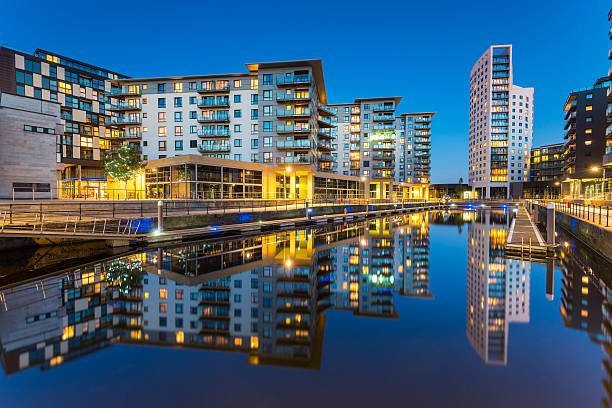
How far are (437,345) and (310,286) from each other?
499 centimetres

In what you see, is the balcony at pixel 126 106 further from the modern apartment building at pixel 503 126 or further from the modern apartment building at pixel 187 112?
the modern apartment building at pixel 503 126

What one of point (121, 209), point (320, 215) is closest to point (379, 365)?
point (121, 209)

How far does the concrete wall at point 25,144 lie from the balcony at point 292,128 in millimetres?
31938

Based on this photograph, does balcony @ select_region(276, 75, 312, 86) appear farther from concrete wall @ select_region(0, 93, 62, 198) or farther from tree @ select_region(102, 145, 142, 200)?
concrete wall @ select_region(0, 93, 62, 198)

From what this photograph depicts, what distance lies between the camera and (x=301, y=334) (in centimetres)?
694

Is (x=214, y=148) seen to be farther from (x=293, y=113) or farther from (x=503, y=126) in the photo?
(x=503, y=126)

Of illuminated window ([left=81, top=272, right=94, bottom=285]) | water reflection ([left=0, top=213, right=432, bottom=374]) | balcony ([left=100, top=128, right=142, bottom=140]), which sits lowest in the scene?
water reflection ([left=0, top=213, right=432, bottom=374])

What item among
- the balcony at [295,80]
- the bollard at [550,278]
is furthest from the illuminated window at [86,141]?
the bollard at [550,278]

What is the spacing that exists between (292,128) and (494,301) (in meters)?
48.2

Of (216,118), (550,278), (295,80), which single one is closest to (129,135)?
(216,118)

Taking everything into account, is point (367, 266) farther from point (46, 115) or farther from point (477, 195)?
point (477, 195)

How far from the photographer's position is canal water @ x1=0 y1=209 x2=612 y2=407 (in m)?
4.79

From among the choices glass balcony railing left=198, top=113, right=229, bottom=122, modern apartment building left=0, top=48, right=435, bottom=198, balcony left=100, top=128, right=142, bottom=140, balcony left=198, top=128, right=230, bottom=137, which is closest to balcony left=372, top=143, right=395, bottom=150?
modern apartment building left=0, top=48, right=435, bottom=198

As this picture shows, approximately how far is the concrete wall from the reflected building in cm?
3624
